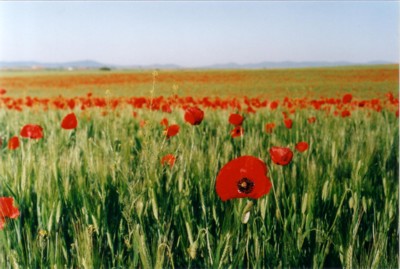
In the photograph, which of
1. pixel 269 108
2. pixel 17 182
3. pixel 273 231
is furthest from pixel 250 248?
pixel 269 108

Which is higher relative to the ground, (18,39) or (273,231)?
(18,39)

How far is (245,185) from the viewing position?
1.07 m

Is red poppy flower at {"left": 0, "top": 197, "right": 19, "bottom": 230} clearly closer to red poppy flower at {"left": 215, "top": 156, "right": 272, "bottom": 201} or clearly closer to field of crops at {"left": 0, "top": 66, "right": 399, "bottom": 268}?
field of crops at {"left": 0, "top": 66, "right": 399, "bottom": 268}

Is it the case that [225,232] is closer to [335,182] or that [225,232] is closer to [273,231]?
[273,231]

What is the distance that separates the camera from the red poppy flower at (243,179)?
103 centimetres

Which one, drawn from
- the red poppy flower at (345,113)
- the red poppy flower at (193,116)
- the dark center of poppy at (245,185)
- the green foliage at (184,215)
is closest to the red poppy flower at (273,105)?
the red poppy flower at (345,113)

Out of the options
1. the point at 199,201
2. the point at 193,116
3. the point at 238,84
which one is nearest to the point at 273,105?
the point at 238,84

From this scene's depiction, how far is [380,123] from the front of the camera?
7.38 feet

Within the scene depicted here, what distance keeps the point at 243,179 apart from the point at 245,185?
0.05ft

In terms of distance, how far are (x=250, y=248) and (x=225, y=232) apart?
22 cm

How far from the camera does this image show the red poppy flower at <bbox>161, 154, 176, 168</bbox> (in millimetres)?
1364

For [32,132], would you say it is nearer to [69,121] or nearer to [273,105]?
[69,121]

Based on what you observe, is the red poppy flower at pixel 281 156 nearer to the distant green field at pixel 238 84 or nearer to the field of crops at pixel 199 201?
the field of crops at pixel 199 201

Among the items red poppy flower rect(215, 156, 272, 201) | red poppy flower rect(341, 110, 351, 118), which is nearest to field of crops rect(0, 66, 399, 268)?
red poppy flower rect(215, 156, 272, 201)
